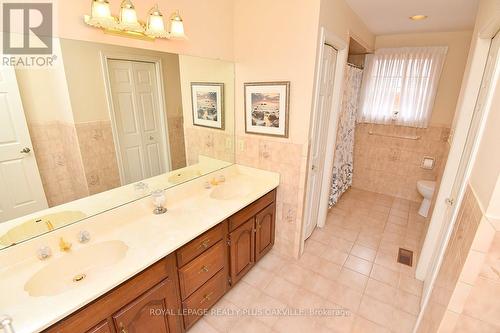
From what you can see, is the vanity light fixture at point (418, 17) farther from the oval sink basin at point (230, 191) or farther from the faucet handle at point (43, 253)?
the faucet handle at point (43, 253)

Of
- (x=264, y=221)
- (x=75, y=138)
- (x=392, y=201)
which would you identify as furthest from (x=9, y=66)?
(x=392, y=201)

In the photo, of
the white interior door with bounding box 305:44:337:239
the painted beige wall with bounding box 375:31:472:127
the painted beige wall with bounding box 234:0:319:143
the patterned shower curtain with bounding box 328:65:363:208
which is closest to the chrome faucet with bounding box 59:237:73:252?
the painted beige wall with bounding box 234:0:319:143

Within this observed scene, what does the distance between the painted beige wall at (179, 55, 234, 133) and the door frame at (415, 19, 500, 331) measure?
182 centimetres

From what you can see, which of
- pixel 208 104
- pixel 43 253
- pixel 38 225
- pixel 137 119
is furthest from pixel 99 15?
pixel 43 253

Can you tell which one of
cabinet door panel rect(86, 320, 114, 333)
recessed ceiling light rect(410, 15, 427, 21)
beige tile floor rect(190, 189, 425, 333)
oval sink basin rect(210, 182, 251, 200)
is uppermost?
recessed ceiling light rect(410, 15, 427, 21)

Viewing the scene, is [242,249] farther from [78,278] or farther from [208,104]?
[208,104]

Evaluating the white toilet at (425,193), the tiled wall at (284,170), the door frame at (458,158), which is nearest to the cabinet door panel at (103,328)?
the tiled wall at (284,170)

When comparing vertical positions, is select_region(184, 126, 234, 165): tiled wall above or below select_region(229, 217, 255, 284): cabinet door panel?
above

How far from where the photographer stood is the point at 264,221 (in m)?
2.23

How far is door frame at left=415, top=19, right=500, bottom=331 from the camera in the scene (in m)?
1.39

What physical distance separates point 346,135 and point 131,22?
9.42ft

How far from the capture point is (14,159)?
3.84 ft

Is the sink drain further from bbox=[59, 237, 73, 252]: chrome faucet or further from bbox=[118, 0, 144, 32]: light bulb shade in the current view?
bbox=[118, 0, 144, 32]: light bulb shade

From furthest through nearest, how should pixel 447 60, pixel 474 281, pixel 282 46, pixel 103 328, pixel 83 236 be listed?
pixel 447 60 → pixel 282 46 → pixel 83 236 → pixel 103 328 → pixel 474 281
